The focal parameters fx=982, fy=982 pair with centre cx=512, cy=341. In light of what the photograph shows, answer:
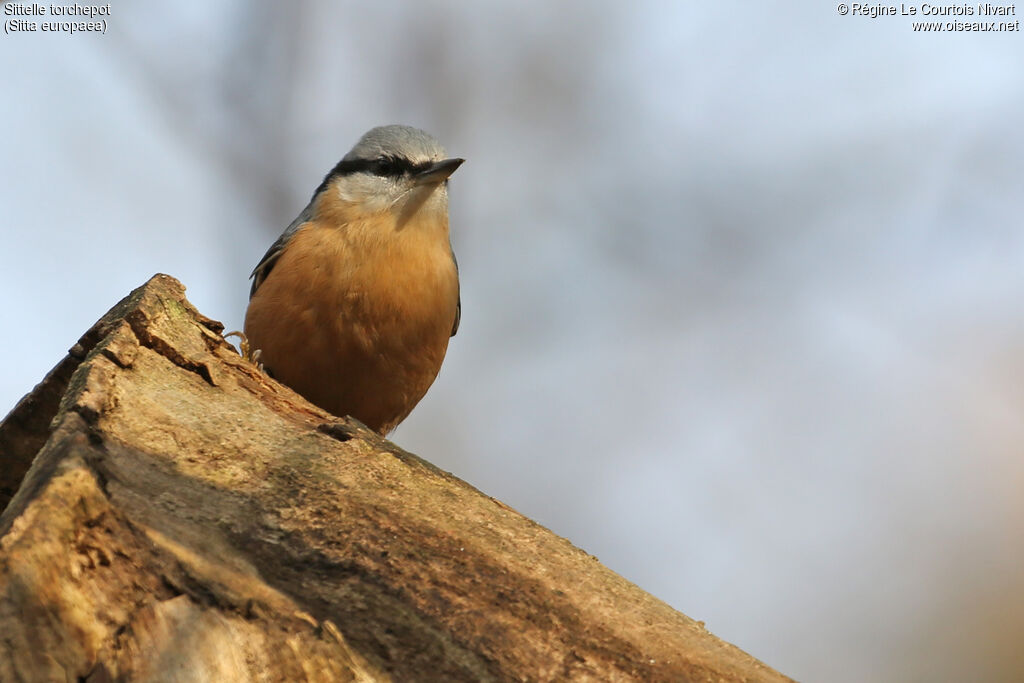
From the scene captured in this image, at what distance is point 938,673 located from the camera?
229 inches

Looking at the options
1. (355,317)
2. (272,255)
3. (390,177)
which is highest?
(390,177)

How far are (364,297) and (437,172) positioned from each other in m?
0.90

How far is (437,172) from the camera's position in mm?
4805

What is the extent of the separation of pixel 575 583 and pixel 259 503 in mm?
718

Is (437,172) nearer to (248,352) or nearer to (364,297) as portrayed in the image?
(364,297)

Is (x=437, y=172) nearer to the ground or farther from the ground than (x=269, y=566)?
farther from the ground

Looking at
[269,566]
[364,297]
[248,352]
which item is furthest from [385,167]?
[269,566]

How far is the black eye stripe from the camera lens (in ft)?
16.1

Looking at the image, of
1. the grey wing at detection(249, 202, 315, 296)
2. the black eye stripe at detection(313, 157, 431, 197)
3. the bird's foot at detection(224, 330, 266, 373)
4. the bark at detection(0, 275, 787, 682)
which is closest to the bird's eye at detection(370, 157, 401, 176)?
the black eye stripe at detection(313, 157, 431, 197)

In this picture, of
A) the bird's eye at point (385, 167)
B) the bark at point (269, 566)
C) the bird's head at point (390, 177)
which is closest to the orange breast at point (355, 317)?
the bird's head at point (390, 177)

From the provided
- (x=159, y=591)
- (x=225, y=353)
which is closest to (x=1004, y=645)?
A: (x=225, y=353)

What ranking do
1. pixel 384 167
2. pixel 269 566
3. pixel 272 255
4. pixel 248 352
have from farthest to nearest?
1. pixel 384 167
2. pixel 272 255
3. pixel 248 352
4. pixel 269 566

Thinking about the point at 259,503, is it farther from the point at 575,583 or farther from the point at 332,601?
the point at 575,583

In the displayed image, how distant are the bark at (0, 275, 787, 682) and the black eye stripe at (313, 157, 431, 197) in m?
2.46
